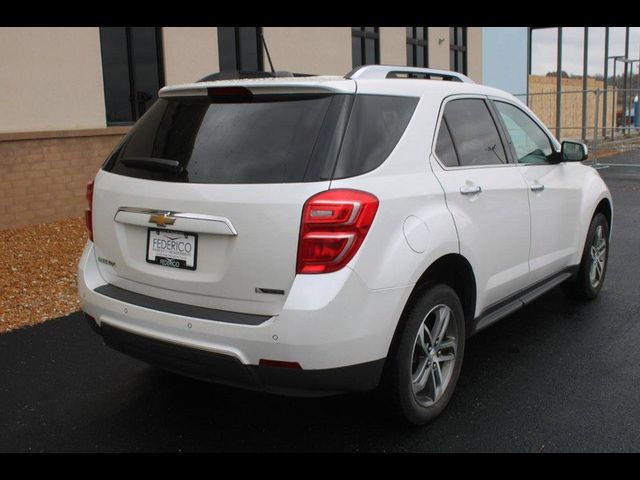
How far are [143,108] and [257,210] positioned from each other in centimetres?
854

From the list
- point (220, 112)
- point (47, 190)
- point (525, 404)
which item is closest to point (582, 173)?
point (525, 404)

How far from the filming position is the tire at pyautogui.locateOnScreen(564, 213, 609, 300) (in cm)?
537

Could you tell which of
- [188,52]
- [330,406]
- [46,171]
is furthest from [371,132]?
[188,52]

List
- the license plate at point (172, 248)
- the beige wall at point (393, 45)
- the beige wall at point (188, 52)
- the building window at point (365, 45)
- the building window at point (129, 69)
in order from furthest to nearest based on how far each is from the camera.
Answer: the beige wall at point (393, 45)
the building window at point (365, 45)
the beige wall at point (188, 52)
the building window at point (129, 69)
the license plate at point (172, 248)

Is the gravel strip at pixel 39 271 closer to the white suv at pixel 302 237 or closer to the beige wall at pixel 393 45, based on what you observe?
the white suv at pixel 302 237

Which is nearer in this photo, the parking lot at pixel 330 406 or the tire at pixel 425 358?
the tire at pixel 425 358

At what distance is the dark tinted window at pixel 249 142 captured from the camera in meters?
2.97

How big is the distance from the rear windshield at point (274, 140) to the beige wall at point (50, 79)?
6.37 m

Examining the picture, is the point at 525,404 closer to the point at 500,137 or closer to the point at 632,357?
the point at 632,357

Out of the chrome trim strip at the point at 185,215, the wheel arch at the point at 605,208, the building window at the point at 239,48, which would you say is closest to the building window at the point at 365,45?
the building window at the point at 239,48

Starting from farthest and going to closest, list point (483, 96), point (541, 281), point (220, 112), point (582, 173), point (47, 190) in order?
point (47, 190)
point (582, 173)
point (541, 281)
point (483, 96)
point (220, 112)

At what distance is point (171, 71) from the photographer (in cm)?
1091

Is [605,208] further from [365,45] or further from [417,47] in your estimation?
[417,47]

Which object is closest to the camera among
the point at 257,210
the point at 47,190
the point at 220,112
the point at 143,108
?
the point at 257,210
